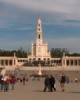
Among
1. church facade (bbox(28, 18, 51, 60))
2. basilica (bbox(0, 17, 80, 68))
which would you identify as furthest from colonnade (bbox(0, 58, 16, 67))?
church facade (bbox(28, 18, 51, 60))

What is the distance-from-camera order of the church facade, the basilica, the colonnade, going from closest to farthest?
1. the colonnade
2. the basilica
3. the church facade

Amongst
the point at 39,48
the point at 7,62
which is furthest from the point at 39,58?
the point at 7,62

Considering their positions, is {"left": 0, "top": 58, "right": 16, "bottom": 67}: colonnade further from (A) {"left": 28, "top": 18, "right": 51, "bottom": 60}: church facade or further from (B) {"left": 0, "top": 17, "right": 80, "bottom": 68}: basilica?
(A) {"left": 28, "top": 18, "right": 51, "bottom": 60}: church facade

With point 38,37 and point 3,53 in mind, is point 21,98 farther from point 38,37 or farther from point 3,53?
point 3,53

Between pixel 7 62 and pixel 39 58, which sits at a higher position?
pixel 39 58

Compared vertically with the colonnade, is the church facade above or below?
above

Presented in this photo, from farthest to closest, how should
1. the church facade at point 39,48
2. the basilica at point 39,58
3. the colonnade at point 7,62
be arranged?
the church facade at point 39,48, the basilica at point 39,58, the colonnade at point 7,62

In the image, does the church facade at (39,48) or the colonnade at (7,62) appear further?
the church facade at (39,48)

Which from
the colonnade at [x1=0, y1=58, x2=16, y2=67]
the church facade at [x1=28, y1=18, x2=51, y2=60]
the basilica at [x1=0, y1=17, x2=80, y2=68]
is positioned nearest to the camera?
the colonnade at [x1=0, y1=58, x2=16, y2=67]

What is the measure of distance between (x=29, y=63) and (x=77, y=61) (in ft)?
58.5

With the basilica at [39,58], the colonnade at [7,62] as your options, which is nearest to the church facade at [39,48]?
the basilica at [39,58]

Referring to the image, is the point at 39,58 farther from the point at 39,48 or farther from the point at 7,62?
the point at 7,62

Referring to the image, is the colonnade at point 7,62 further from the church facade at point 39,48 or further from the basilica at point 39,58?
the church facade at point 39,48

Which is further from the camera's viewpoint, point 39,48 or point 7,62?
point 39,48
